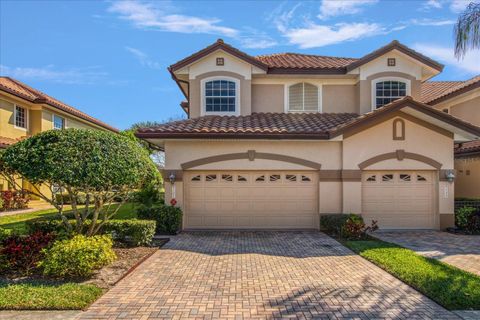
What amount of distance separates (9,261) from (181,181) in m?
6.77

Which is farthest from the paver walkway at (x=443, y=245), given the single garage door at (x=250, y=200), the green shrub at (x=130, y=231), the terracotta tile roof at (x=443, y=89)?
the green shrub at (x=130, y=231)

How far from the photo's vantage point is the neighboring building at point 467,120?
1631cm

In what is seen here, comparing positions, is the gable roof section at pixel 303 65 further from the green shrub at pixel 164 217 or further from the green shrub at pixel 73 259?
the green shrub at pixel 73 259

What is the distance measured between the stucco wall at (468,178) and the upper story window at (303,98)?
7895 mm

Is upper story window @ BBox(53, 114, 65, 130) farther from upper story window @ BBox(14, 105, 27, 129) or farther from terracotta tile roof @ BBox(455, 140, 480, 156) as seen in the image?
terracotta tile roof @ BBox(455, 140, 480, 156)

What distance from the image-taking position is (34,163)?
325 inches

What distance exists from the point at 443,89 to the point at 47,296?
21.9m

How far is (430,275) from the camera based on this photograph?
759 centimetres

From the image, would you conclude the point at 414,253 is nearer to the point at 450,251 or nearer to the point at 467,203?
the point at 450,251

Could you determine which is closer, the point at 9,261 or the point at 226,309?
the point at 226,309

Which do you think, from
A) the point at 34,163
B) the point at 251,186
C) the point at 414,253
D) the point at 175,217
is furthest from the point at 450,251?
the point at 34,163

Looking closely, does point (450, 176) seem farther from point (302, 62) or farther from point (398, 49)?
point (302, 62)

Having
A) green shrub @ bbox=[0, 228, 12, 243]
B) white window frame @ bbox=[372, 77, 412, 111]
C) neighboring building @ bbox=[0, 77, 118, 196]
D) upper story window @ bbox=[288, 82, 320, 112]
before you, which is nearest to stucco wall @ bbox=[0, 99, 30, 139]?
neighboring building @ bbox=[0, 77, 118, 196]

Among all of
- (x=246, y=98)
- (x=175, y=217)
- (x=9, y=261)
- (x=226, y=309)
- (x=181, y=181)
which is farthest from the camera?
(x=246, y=98)
